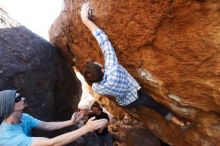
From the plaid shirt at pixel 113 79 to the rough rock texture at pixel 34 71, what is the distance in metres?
2.05

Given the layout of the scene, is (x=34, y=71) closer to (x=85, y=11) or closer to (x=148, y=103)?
(x=85, y=11)

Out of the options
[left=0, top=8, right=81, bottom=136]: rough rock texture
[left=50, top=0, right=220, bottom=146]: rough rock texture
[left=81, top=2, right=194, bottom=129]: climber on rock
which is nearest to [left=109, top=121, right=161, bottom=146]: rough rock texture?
[left=0, top=8, right=81, bottom=136]: rough rock texture

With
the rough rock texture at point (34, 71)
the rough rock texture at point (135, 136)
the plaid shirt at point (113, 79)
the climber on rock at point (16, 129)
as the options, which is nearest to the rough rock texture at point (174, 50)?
the plaid shirt at point (113, 79)

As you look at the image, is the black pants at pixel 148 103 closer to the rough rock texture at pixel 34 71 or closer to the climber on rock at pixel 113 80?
the climber on rock at pixel 113 80

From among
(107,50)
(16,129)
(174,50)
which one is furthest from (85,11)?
(16,129)

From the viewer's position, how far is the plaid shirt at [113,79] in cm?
525

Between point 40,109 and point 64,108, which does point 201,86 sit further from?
point 64,108

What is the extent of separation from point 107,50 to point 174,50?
106 centimetres

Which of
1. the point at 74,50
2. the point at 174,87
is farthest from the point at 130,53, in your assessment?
the point at 74,50

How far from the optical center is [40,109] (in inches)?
279

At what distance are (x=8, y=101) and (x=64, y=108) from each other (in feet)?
13.9

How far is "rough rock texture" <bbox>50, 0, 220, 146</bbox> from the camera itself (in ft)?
15.8

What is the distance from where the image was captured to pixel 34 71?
724 cm

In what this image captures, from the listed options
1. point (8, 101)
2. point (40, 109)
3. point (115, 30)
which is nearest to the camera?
point (8, 101)
